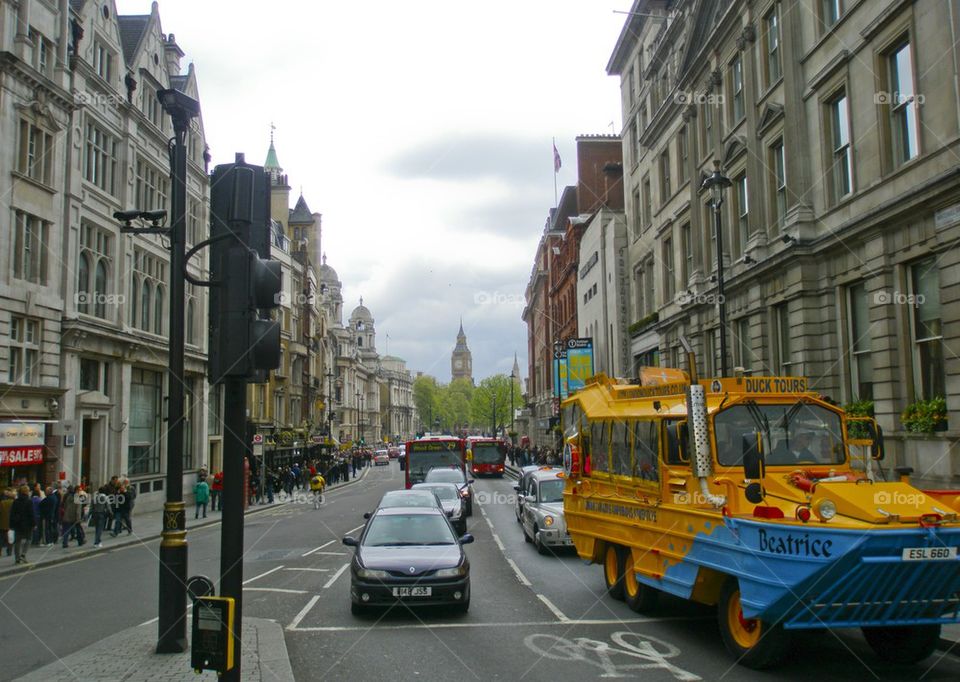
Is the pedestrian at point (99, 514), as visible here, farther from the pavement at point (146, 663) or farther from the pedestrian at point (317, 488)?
the pavement at point (146, 663)

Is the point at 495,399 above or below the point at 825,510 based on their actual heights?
above

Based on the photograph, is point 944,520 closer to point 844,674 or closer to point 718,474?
point 844,674

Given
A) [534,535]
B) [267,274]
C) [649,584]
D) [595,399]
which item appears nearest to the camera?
[267,274]

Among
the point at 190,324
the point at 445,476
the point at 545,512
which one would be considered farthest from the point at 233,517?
the point at 190,324

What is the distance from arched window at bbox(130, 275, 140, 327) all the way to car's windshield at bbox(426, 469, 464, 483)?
15011mm

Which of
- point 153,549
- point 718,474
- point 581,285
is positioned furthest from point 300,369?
point 718,474

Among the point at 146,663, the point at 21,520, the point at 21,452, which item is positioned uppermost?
the point at 21,452

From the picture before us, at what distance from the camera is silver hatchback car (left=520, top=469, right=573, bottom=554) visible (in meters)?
18.0

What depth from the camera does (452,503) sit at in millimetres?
22188

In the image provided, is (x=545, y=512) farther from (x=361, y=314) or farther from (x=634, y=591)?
(x=361, y=314)

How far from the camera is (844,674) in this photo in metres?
8.34

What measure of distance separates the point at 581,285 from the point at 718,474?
49.7 m

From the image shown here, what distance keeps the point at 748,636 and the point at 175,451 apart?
6.57m

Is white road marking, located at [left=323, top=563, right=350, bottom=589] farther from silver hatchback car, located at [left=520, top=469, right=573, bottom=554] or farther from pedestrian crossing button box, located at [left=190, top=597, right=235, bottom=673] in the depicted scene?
pedestrian crossing button box, located at [left=190, top=597, right=235, bottom=673]
